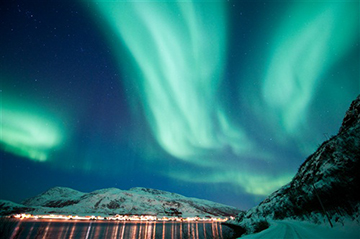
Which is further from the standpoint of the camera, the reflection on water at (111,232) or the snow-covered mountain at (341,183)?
the reflection on water at (111,232)

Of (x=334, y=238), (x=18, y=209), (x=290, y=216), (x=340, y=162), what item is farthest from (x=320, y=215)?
(x=18, y=209)

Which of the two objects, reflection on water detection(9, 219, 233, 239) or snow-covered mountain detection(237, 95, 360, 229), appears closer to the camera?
snow-covered mountain detection(237, 95, 360, 229)

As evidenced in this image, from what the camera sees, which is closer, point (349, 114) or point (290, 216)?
point (349, 114)

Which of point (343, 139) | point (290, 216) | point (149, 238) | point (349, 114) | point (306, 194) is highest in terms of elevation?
point (349, 114)

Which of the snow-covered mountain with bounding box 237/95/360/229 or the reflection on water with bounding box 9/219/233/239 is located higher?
the snow-covered mountain with bounding box 237/95/360/229

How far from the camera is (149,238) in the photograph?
62.9m

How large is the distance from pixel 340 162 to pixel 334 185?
3.51m

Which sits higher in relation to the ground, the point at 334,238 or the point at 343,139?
the point at 343,139

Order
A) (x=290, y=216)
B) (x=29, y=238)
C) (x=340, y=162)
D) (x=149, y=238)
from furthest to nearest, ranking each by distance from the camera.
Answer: (x=149, y=238), (x=29, y=238), (x=290, y=216), (x=340, y=162)

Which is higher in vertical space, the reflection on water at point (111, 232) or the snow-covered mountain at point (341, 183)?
the snow-covered mountain at point (341, 183)

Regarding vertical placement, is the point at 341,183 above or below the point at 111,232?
above

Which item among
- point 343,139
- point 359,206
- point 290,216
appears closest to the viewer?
point 359,206

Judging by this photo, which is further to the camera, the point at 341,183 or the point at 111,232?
the point at 111,232

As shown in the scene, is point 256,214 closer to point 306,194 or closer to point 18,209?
point 306,194
